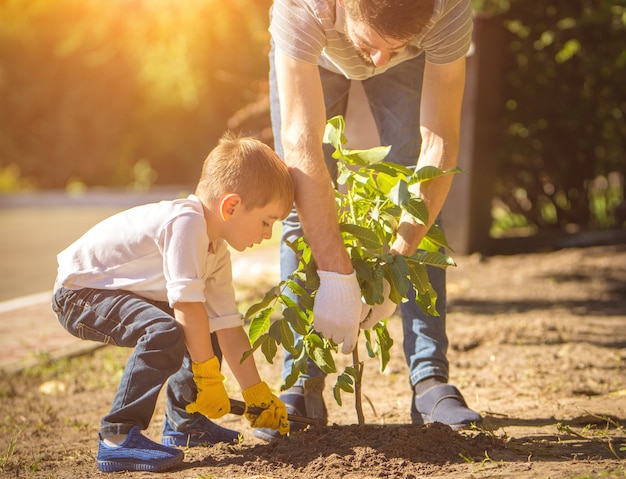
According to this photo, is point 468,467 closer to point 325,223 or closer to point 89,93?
point 325,223

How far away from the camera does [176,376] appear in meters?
3.04

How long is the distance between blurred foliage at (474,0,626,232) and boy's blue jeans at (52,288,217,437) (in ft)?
15.9

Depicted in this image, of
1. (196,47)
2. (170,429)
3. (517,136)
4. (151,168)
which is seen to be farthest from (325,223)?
(151,168)

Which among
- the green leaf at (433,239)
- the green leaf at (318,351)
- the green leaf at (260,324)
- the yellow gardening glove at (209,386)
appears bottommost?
the yellow gardening glove at (209,386)

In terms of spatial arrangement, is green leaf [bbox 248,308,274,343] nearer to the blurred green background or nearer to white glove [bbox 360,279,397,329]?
white glove [bbox 360,279,397,329]

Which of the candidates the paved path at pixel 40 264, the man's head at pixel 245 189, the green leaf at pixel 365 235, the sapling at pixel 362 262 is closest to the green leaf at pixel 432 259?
the sapling at pixel 362 262

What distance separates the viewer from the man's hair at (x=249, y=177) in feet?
8.84

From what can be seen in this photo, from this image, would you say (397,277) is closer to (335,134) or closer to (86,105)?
(335,134)

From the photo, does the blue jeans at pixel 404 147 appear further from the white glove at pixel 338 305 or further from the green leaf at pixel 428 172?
the green leaf at pixel 428 172

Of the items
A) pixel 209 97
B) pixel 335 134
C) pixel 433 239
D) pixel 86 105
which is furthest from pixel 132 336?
pixel 86 105

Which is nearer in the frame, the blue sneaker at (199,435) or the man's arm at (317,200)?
the man's arm at (317,200)

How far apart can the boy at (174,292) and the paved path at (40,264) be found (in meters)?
1.73

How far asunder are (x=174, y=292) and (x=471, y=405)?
55.7 inches

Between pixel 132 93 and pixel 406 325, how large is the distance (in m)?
15.6
